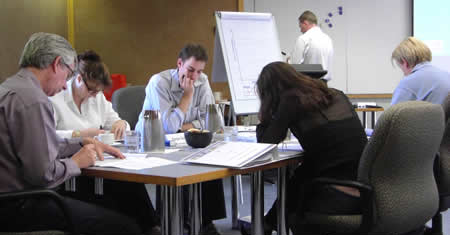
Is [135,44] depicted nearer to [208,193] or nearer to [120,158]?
[208,193]

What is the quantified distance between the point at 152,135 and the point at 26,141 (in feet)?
2.03

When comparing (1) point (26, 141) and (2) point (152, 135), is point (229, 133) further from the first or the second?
(1) point (26, 141)

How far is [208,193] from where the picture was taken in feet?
9.27

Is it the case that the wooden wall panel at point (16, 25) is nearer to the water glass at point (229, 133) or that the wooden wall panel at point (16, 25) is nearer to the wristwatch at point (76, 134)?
the wristwatch at point (76, 134)

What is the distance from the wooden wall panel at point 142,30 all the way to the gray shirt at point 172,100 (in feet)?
6.40

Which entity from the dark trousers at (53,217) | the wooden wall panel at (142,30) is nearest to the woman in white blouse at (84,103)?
the dark trousers at (53,217)

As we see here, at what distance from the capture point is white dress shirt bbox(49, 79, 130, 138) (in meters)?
2.42

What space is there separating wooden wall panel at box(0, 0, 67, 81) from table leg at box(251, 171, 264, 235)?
308cm

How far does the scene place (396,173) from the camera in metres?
1.67

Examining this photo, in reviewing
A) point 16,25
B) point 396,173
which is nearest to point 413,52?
point 396,173

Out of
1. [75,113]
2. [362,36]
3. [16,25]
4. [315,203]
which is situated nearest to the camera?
[315,203]

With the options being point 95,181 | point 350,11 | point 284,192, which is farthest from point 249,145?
point 350,11

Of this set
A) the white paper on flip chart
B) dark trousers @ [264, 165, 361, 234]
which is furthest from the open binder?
dark trousers @ [264, 165, 361, 234]

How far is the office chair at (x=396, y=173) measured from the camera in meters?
1.62
